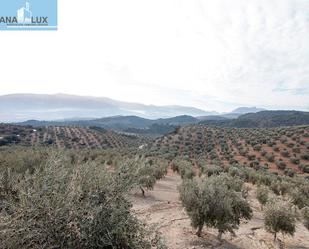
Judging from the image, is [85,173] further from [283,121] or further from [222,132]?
[283,121]

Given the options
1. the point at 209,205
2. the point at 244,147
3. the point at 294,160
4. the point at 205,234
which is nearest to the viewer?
the point at 209,205

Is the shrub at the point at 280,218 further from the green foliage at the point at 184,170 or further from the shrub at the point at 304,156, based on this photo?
the shrub at the point at 304,156

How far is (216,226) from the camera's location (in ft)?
47.4

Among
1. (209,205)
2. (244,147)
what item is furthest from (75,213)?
(244,147)

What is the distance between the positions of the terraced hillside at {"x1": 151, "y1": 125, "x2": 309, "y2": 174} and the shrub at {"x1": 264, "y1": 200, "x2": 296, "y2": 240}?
3088cm

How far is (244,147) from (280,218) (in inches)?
1855

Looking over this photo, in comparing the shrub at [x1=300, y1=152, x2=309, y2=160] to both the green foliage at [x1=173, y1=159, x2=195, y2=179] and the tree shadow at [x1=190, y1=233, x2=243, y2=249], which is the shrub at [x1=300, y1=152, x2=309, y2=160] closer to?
the green foliage at [x1=173, y1=159, x2=195, y2=179]

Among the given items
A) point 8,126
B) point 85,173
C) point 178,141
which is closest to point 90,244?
point 85,173

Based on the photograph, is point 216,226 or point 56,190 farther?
point 216,226

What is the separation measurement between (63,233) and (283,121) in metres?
142

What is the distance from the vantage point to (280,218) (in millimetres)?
14367

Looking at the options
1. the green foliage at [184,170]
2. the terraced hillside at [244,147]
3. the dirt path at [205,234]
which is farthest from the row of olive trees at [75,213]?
the terraced hillside at [244,147]

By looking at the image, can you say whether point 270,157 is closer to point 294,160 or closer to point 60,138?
point 294,160

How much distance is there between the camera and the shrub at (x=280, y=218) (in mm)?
14297
